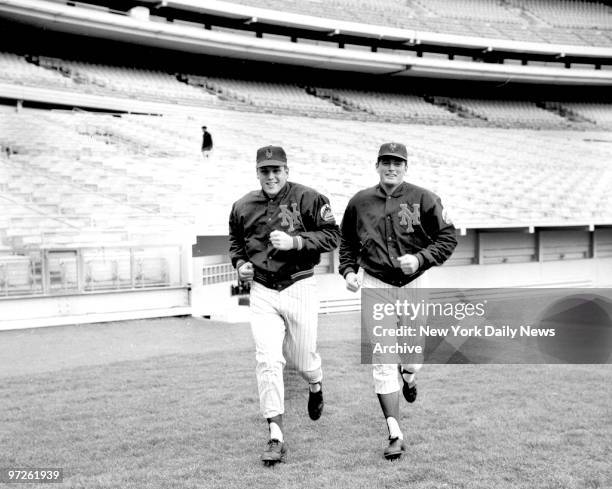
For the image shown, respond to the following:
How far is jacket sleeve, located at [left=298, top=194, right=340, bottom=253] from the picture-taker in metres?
4.30

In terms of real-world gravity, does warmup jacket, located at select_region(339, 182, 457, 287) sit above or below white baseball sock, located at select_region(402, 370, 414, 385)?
above

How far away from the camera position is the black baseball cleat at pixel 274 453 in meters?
3.89

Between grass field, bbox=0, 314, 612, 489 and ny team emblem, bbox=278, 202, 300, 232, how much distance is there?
1436 millimetres

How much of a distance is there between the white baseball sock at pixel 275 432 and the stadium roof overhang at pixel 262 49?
21116 mm

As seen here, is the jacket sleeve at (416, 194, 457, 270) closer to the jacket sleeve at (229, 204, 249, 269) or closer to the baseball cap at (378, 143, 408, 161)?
the baseball cap at (378, 143, 408, 161)

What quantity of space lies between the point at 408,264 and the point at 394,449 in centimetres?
112

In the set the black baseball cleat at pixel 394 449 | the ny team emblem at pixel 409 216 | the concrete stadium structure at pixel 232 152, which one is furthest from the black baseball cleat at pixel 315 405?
the concrete stadium structure at pixel 232 152

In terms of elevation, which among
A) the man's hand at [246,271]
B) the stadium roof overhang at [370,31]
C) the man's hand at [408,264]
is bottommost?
the man's hand at [246,271]

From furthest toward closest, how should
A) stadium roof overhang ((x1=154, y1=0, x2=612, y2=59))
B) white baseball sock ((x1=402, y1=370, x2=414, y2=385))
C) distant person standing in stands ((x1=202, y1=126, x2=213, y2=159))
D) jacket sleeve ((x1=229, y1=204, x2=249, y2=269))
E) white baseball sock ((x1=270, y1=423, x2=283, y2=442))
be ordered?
stadium roof overhang ((x1=154, y1=0, x2=612, y2=59)) → distant person standing in stands ((x1=202, y1=126, x2=213, y2=159)) → white baseball sock ((x1=402, y1=370, x2=414, y2=385)) → jacket sleeve ((x1=229, y1=204, x2=249, y2=269)) → white baseball sock ((x1=270, y1=423, x2=283, y2=442))

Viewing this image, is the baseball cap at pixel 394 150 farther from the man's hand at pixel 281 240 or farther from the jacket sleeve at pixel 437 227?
the man's hand at pixel 281 240

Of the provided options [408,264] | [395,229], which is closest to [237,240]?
[395,229]

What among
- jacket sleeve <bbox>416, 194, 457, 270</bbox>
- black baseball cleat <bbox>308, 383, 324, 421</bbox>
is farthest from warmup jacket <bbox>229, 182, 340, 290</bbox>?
black baseball cleat <bbox>308, 383, 324, 421</bbox>

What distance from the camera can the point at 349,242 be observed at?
4637 mm

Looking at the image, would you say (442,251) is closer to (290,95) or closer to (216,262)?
(216,262)
